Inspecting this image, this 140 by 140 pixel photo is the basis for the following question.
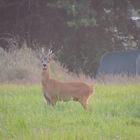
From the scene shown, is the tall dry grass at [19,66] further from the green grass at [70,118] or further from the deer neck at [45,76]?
the deer neck at [45,76]

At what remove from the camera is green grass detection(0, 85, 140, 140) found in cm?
Result: 915

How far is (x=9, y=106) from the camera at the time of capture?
41.1 ft

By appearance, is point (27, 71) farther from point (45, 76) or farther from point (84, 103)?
point (84, 103)

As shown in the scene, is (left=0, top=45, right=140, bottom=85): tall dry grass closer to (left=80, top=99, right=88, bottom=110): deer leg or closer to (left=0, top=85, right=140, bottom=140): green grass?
(left=0, top=85, right=140, bottom=140): green grass

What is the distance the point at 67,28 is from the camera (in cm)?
3300

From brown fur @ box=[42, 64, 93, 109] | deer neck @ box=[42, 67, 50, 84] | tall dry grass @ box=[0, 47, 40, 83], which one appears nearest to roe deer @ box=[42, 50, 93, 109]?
brown fur @ box=[42, 64, 93, 109]

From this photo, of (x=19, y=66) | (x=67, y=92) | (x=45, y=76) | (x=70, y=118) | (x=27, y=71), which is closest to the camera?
(x=70, y=118)

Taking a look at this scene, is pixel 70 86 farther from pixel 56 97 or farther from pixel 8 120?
pixel 8 120

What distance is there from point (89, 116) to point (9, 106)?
184 centimetres

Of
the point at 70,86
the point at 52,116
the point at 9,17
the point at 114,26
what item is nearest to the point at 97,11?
the point at 114,26

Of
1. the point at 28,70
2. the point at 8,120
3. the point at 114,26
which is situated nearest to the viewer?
the point at 8,120

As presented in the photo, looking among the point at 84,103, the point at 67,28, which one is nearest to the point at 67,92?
the point at 84,103

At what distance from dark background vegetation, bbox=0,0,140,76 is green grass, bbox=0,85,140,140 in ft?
56.2

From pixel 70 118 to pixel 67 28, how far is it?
72.4ft
